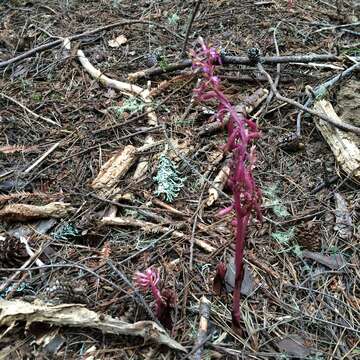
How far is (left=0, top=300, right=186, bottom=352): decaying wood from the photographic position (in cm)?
175

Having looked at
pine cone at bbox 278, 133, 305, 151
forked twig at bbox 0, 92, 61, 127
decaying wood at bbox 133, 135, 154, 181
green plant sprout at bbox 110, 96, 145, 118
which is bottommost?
pine cone at bbox 278, 133, 305, 151

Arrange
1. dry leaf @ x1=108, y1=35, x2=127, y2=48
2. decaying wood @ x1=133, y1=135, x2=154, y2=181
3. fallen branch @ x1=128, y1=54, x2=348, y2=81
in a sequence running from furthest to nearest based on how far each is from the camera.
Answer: dry leaf @ x1=108, y1=35, x2=127, y2=48 < fallen branch @ x1=128, y1=54, x2=348, y2=81 < decaying wood @ x1=133, y1=135, x2=154, y2=181

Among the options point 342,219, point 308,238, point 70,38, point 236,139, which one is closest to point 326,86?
point 342,219

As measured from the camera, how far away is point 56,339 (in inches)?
70.0

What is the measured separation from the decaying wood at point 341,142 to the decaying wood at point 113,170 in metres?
1.10

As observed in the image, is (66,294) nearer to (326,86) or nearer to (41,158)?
(41,158)

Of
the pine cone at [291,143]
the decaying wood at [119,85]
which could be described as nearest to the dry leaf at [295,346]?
the pine cone at [291,143]

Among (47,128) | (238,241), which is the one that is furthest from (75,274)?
(47,128)

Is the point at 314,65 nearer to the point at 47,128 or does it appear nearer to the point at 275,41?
the point at 275,41

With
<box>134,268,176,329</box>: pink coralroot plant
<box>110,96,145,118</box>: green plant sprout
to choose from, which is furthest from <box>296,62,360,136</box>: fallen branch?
<box>134,268,176,329</box>: pink coralroot plant

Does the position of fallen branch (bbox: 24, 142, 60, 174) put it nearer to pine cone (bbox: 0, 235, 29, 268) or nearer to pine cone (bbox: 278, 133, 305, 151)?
pine cone (bbox: 0, 235, 29, 268)

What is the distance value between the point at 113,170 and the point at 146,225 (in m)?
0.44

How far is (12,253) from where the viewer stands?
2100mm

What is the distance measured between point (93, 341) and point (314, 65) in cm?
233
